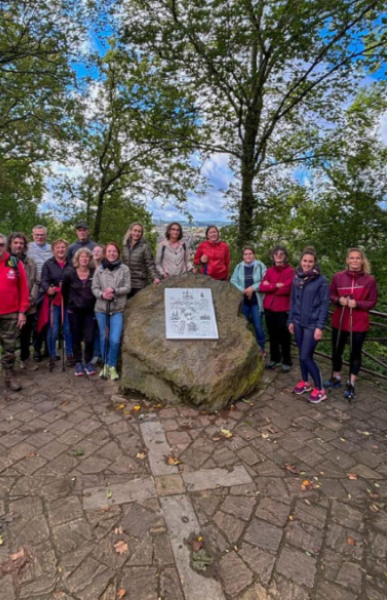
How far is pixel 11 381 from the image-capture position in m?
4.72

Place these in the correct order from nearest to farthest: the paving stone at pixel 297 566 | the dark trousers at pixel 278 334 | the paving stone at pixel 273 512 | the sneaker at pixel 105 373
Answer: the paving stone at pixel 297 566
the paving stone at pixel 273 512
the sneaker at pixel 105 373
the dark trousers at pixel 278 334

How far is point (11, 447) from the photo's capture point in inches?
136

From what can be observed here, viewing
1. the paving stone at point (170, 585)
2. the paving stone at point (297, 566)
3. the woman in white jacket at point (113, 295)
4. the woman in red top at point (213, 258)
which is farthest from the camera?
the woman in red top at point (213, 258)

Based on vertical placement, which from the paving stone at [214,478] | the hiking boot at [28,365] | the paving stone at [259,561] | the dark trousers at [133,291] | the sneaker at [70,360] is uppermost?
the dark trousers at [133,291]

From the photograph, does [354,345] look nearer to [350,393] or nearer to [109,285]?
[350,393]

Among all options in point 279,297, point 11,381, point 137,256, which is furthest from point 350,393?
point 11,381

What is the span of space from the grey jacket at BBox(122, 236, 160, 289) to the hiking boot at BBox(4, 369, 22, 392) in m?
2.18

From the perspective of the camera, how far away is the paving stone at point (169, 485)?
9.63 ft

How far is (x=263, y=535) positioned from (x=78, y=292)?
3.81 metres

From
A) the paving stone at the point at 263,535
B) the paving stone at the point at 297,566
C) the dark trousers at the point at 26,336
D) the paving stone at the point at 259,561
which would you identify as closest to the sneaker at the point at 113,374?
the dark trousers at the point at 26,336

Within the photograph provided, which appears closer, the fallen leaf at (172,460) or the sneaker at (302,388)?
the fallen leaf at (172,460)

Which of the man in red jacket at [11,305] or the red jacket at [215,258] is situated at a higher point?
the red jacket at [215,258]

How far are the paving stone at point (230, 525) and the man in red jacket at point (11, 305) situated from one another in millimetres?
3283

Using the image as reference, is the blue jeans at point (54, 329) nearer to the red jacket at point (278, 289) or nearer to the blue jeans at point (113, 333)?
the blue jeans at point (113, 333)
